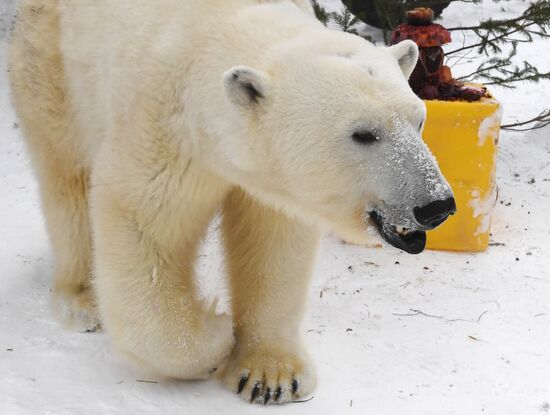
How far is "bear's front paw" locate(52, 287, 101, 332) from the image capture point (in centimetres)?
335

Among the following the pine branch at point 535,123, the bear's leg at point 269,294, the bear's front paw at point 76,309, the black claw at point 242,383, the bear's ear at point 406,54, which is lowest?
the bear's front paw at point 76,309

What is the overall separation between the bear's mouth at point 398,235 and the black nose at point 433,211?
0.08 metres

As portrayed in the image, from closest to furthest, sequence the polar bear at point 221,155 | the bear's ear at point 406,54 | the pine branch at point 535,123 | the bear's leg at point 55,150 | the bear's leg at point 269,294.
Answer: the polar bear at point 221,155, the bear's ear at point 406,54, the bear's leg at point 269,294, the bear's leg at point 55,150, the pine branch at point 535,123

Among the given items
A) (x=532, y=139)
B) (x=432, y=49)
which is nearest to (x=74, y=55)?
(x=432, y=49)

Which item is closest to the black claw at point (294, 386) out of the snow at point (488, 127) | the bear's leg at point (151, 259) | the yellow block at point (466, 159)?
the bear's leg at point (151, 259)

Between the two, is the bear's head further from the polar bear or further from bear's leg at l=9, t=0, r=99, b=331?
bear's leg at l=9, t=0, r=99, b=331

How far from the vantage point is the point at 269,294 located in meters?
2.96

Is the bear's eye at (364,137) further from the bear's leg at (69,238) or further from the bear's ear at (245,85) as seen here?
the bear's leg at (69,238)

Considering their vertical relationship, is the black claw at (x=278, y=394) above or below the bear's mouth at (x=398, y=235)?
below

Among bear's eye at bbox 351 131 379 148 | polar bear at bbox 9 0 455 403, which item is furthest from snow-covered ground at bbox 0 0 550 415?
bear's eye at bbox 351 131 379 148

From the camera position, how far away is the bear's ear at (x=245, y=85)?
2262mm

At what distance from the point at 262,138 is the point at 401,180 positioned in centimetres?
45

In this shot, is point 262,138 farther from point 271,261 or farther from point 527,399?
point 527,399

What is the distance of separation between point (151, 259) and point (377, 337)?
3.65 feet
